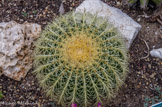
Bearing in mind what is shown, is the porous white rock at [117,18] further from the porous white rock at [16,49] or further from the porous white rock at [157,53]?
the porous white rock at [16,49]

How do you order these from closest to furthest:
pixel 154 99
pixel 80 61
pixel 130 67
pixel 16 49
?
1. pixel 80 61
2. pixel 16 49
3. pixel 154 99
4. pixel 130 67

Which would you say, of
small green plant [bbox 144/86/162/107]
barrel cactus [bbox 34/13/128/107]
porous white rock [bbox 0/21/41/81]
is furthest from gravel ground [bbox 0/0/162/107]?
barrel cactus [bbox 34/13/128/107]

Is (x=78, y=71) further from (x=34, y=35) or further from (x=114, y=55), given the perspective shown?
(x=34, y=35)

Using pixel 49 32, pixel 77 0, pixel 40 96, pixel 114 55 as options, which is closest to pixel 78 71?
pixel 114 55

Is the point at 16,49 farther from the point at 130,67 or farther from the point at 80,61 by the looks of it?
the point at 130,67

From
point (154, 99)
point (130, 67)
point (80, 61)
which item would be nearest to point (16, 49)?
point (80, 61)

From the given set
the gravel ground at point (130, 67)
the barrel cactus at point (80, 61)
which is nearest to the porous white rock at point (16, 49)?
the gravel ground at point (130, 67)

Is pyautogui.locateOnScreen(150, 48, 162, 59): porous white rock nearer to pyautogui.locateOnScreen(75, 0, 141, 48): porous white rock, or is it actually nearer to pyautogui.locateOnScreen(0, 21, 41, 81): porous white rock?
pyautogui.locateOnScreen(75, 0, 141, 48): porous white rock
